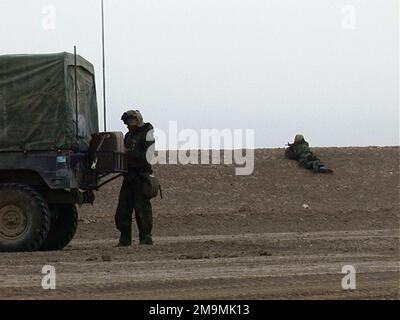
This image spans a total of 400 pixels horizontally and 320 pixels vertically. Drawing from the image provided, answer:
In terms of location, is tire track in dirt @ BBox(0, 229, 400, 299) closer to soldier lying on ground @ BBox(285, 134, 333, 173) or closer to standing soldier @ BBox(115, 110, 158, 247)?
standing soldier @ BBox(115, 110, 158, 247)

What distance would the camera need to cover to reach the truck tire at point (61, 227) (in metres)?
18.4

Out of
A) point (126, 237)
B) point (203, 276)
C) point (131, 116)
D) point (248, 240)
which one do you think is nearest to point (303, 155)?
point (248, 240)

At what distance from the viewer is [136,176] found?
1764 cm

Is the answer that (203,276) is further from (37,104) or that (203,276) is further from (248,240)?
(248,240)

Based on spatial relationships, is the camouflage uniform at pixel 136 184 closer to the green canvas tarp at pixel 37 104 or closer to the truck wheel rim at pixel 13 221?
the green canvas tarp at pixel 37 104

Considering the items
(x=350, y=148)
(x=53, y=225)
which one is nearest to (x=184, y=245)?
(x=53, y=225)

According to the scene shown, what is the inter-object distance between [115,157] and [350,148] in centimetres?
2300

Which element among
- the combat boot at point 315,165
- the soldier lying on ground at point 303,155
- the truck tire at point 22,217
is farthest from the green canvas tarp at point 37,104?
the soldier lying on ground at point 303,155

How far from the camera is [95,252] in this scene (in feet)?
54.7

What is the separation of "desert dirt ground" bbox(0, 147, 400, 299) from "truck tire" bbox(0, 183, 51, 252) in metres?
0.47

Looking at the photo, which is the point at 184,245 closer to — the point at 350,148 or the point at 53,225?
the point at 53,225

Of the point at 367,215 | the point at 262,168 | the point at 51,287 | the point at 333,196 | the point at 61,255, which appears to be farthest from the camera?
the point at 262,168

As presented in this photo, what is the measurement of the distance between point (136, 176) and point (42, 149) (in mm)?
1597

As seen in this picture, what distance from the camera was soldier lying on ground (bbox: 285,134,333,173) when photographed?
35062mm
